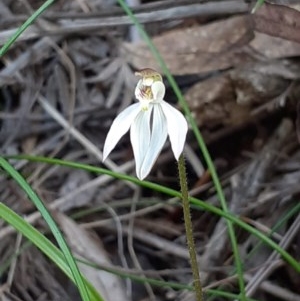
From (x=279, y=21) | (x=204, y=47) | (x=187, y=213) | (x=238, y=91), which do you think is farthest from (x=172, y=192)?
(x=204, y=47)

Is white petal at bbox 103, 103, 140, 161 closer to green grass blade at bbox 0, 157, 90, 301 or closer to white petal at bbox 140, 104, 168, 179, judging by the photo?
white petal at bbox 140, 104, 168, 179

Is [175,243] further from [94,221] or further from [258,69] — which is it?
[258,69]

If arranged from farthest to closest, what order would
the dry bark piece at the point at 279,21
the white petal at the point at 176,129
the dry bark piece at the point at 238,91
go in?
the dry bark piece at the point at 238,91, the dry bark piece at the point at 279,21, the white petal at the point at 176,129

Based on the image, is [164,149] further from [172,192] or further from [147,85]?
[147,85]

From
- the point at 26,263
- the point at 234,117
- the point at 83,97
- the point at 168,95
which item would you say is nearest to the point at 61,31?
the point at 83,97

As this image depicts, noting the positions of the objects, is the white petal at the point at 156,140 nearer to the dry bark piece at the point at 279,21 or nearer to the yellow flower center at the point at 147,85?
the yellow flower center at the point at 147,85

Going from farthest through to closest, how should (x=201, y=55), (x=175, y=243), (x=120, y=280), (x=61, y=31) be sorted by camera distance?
(x=61, y=31), (x=201, y=55), (x=175, y=243), (x=120, y=280)

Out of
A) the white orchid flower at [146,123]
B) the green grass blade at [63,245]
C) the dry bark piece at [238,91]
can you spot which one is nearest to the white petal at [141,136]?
the white orchid flower at [146,123]
